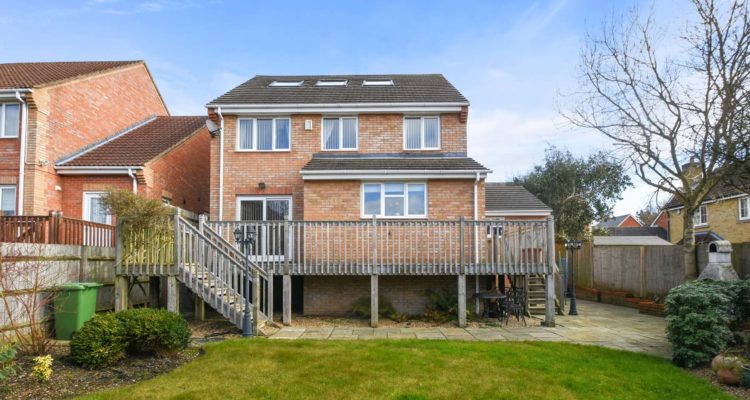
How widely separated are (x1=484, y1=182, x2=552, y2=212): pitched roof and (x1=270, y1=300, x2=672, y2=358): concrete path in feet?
22.8

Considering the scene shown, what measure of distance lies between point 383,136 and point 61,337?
960cm

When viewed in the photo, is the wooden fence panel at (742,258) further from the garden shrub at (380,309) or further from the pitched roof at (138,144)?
the pitched roof at (138,144)

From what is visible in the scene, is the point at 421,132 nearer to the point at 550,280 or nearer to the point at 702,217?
the point at 550,280

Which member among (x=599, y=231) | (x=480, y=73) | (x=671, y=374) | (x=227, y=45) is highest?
(x=227, y=45)

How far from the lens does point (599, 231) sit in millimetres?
33688

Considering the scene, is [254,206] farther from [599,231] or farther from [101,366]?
[599,231]

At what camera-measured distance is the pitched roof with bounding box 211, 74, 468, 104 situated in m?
14.6

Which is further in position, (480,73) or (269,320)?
(480,73)

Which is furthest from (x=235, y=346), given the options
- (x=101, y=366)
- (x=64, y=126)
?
(x=64, y=126)

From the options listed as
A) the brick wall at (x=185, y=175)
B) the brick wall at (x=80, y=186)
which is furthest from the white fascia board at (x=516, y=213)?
the brick wall at (x=80, y=186)

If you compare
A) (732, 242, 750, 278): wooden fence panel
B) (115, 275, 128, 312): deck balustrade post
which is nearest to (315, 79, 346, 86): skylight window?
(115, 275, 128, 312): deck balustrade post

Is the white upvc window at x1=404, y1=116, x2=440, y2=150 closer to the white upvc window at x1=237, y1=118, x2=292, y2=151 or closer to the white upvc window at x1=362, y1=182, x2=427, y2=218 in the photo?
the white upvc window at x1=362, y1=182, x2=427, y2=218

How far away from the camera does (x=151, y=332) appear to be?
759 centimetres

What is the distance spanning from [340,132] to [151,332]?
8708 mm
